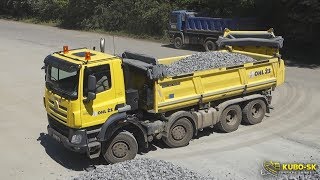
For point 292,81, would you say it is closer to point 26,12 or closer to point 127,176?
point 127,176

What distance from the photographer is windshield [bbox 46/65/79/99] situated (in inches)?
375

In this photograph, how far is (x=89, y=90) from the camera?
935cm

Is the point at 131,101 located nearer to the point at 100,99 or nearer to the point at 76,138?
the point at 100,99

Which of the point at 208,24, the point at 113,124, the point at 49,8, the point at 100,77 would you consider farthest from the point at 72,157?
the point at 49,8

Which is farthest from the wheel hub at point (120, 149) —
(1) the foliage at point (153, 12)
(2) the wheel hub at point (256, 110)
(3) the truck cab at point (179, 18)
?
(3) the truck cab at point (179, 18)

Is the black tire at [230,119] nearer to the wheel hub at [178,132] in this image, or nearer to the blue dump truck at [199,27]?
the wheel hub at [178,132]

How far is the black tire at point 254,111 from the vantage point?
41.6 ft

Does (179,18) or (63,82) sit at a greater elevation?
(179,18)

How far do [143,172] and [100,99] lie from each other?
2222 mm

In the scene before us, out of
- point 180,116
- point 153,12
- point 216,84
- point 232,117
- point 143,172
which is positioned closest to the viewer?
point 143,172

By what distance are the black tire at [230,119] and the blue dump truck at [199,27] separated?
11.9 meters

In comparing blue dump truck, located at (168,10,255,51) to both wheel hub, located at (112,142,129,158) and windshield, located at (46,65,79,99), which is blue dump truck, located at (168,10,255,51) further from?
windshield, located at (46,65,79,99)

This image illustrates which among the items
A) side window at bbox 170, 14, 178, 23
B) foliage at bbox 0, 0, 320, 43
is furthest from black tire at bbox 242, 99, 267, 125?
side window at bbox 170, 14, 178, 23

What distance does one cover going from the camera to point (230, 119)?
491 inches
